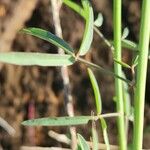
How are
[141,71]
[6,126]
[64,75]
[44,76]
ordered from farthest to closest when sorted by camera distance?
[44,76], [6,126], [64,75], [141,71]

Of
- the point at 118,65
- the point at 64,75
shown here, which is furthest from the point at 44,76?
the point at 118,65

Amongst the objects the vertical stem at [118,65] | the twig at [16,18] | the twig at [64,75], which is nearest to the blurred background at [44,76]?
the twig at [16,18]

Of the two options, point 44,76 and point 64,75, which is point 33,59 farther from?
point 44,76

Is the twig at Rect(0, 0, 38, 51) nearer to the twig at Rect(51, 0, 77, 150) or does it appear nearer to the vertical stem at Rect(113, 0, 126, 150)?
the twig at Rect(51, 0, 77, 150)

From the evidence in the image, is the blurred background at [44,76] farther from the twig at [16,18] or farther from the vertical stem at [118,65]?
the vertical stem at [118,65]

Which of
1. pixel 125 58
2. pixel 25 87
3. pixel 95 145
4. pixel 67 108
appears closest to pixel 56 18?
pixel 67 108

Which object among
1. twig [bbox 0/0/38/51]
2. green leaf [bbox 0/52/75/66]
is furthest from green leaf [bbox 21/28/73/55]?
twig [bbox 0/0/38/51]
